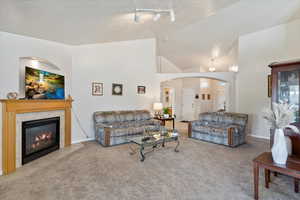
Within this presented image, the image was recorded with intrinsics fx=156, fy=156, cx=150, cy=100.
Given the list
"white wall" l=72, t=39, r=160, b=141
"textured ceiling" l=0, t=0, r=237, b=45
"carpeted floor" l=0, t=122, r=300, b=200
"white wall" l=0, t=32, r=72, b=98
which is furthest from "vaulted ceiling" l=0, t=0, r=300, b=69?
"carpeted floor" l=0, t=122, r=300, b=200

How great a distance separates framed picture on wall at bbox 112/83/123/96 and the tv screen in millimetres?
1575

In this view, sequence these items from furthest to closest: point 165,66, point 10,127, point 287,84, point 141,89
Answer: point 165,66
point 141,89
point 10,127
point 287,84

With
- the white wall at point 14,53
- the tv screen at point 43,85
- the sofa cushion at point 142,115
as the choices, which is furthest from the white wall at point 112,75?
the white wall at point 14,53

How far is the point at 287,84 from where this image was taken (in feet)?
8.67

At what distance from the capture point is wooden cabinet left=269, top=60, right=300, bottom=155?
2518mm

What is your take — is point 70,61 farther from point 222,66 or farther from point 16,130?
point 222,66

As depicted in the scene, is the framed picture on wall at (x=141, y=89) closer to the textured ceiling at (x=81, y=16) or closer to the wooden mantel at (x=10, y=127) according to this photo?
the textured ceiling at (x=81, y=16)

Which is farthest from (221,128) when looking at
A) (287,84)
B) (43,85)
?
(43,85)

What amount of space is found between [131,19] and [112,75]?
7.14 feet

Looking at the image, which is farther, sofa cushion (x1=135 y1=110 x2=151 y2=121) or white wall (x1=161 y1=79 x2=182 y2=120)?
white wall (x1=161 y1=79 x2=182 y2=120)

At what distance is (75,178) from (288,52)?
245 inches

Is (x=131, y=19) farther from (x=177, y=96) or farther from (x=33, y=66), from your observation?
(x=177, y=96)

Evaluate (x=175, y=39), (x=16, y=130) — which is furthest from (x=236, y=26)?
(x=16, y=130)

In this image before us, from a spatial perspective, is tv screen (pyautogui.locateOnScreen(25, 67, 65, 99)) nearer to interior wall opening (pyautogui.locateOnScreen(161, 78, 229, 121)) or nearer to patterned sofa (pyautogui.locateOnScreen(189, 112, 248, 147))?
patterned sofa (pyautogui.locateOnScreen(189, 112, 248, 147))
